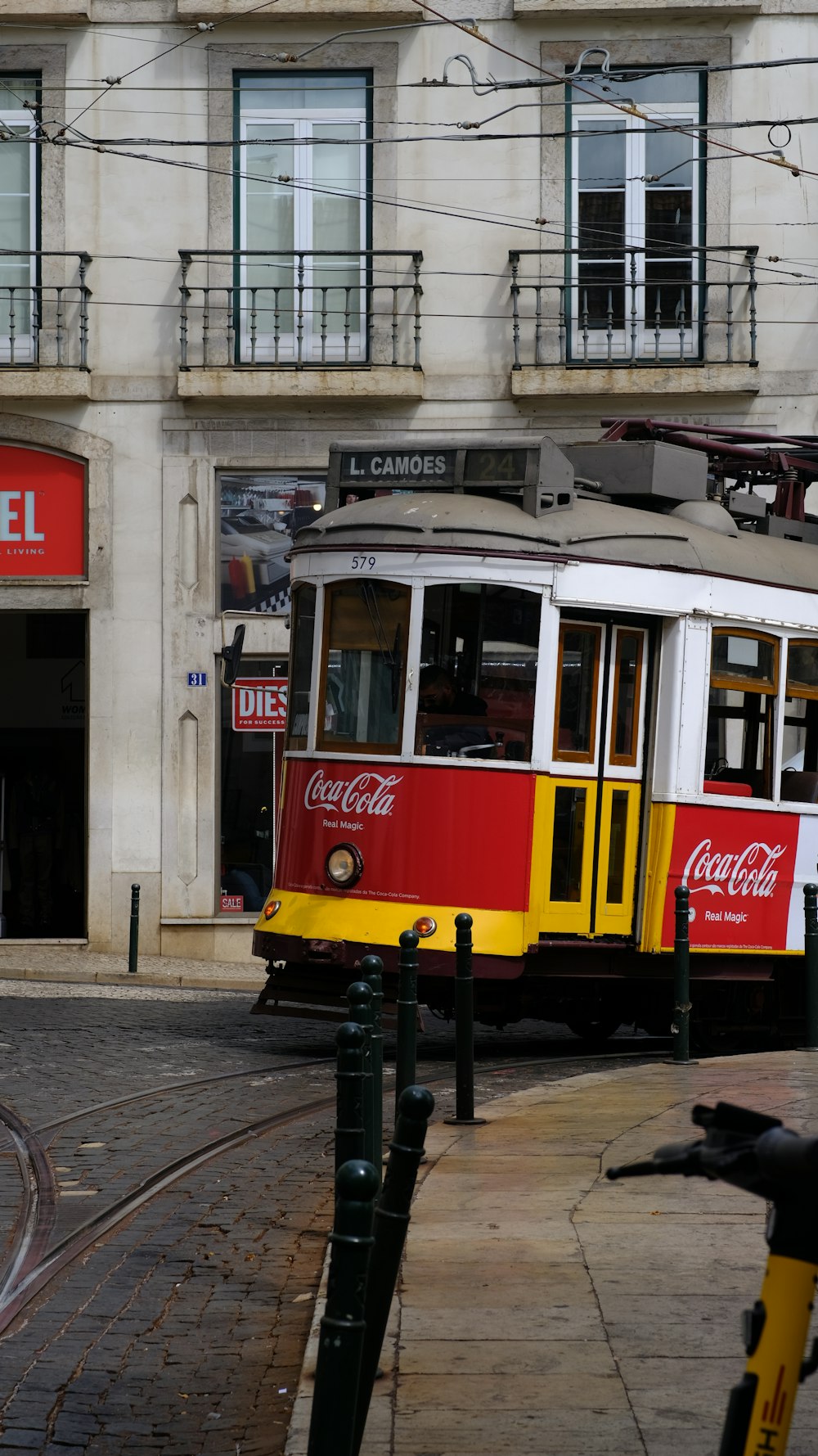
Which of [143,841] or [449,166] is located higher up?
[449,166]

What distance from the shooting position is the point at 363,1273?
337cm

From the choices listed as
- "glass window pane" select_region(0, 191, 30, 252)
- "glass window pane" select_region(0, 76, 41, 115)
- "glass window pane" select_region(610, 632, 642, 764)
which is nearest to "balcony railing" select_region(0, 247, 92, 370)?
"glass window pane" select_region(0, 191, 30, 252)

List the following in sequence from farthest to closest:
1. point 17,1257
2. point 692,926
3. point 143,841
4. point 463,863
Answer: point 143,841 < point 692,926 < point 463,863 < point 17,1257

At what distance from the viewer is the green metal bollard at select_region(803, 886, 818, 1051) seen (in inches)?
458

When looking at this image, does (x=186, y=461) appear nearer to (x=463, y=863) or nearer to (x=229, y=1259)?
(x=463, y=863)

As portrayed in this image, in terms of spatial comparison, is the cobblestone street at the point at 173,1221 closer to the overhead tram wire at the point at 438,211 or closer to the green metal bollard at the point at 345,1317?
the green metal bollard at the point at 345,1317

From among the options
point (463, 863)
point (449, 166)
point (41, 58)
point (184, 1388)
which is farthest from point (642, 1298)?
point (41, 58)

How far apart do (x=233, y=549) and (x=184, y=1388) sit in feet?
51.2

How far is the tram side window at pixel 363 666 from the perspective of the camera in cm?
1170

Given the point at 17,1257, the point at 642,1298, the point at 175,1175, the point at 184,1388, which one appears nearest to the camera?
the point at 184,1388

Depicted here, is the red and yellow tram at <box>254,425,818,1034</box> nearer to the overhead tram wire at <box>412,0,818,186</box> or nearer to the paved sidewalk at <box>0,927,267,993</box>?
the paved sidewalk at <box>0,927,267,993</box>

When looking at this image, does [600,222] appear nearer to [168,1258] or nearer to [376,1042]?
[376,1042]

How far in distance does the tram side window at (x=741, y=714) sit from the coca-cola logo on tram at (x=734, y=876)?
0.23 meters

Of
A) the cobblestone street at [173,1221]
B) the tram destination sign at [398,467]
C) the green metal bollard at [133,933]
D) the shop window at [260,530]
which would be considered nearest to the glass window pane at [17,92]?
the shop window at [260,530]
